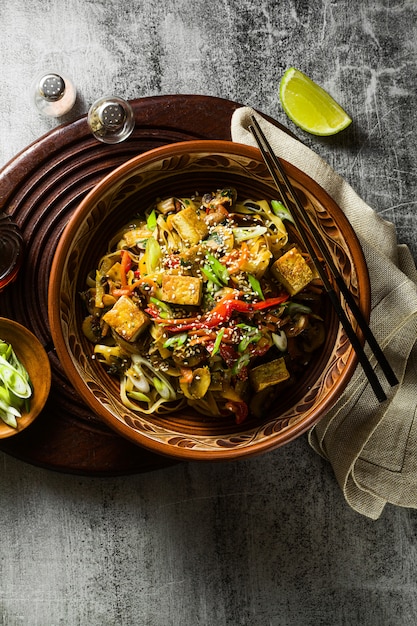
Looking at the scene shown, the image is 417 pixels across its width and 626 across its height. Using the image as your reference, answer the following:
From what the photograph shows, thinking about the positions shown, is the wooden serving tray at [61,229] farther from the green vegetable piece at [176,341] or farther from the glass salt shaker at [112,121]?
the green vegetable piece at [176,341]

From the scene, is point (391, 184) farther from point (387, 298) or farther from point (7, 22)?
point (7, 22)

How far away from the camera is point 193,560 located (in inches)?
108

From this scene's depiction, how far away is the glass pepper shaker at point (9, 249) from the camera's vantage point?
2.37m

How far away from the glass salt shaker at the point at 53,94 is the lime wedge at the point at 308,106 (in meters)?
0.90

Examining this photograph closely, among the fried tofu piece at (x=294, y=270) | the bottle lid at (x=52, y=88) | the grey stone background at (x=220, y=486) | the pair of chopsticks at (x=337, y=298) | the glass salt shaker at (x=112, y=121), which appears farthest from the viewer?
the grey stone background at (x=220, y=486)

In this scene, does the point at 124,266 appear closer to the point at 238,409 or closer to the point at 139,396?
the point at 139,396

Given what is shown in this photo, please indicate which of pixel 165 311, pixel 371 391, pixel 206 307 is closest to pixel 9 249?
pixel 165 311

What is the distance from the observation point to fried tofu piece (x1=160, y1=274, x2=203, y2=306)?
212cm

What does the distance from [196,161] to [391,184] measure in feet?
3.38

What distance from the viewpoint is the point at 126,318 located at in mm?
2154

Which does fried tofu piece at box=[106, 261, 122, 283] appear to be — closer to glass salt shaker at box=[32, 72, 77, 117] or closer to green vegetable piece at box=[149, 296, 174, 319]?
green vegetable piece at box=[149, 296, 174, 319]

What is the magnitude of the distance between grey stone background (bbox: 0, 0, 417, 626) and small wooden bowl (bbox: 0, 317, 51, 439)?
407 millimetres

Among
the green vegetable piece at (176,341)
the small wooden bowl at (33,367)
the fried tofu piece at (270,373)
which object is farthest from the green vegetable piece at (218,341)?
the small wooden bowl at (33,367)

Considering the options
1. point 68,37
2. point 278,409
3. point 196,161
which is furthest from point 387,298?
point 68,37
